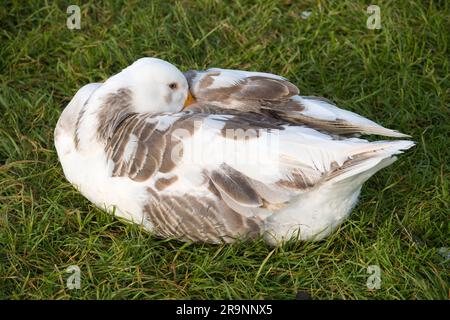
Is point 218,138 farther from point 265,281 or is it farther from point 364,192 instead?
point 364,192

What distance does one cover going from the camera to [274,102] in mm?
4250

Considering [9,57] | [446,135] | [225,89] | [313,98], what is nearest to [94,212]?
[225,89]

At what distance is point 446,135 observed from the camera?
5.00 m

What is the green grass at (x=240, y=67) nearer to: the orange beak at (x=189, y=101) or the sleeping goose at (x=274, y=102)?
the sleeping goose at (x=274, y=102)

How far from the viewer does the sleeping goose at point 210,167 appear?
378 centimetres

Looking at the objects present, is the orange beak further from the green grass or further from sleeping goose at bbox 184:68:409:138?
the green grass

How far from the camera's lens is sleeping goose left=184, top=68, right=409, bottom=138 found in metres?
4.17

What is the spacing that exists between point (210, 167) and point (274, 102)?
643mm

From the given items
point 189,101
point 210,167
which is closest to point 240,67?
point 189,101

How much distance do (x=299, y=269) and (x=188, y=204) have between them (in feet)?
2.21

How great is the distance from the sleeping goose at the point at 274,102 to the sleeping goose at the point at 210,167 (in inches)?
2.9

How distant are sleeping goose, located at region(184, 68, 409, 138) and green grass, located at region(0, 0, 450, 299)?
51cm

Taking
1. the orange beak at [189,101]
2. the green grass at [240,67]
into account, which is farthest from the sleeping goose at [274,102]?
the green grass at [240,67]

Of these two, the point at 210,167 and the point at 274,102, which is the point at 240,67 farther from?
the point at 210,167
